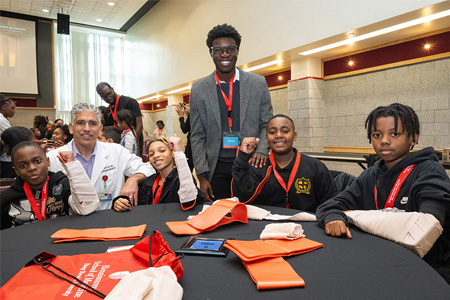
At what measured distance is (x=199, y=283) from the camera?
826mm

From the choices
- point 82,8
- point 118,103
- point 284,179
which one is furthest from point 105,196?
point 82,8

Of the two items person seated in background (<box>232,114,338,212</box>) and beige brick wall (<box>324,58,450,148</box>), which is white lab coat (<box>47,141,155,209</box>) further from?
beige brick wall (<box>324,58,450,148</box>)

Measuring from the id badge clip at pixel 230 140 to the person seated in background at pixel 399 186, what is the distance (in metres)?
0.88

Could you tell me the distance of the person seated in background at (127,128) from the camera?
3.94m

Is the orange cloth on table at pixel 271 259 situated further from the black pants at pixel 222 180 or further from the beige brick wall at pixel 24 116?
the beige brick wall at pixel 24 116

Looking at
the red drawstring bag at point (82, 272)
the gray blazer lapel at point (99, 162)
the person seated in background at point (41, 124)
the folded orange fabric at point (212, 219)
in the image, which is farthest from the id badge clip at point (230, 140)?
the person seated in background at point (41, 124)

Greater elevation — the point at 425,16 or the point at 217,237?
the point at 425,16

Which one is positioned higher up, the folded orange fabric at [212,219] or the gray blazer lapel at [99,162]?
the gray blazer lapel at [99,162]

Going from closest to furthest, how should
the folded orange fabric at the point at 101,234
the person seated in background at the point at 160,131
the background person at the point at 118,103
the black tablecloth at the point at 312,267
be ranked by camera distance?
the black tablecloth at the point at 312,267 < the folded orange fabric at the point at 101,234 < the background person at the point at 118,103 < the person seated in background at the point at 160,131

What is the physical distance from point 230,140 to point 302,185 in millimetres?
611

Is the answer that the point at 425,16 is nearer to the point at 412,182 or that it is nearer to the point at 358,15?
the point at 358,15

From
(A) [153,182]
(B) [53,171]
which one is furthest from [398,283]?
(B) [53,171]

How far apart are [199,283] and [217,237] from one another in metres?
0.40

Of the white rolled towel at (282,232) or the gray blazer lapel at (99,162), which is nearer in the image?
the white rolled towel at (282,232)
